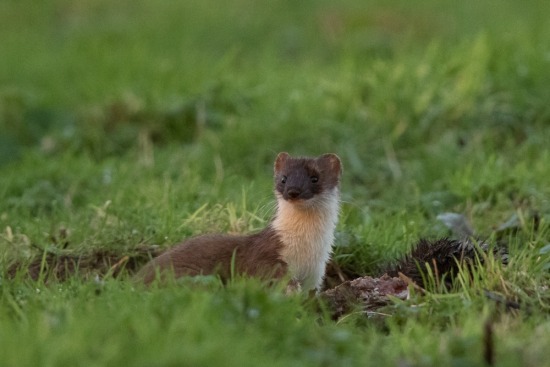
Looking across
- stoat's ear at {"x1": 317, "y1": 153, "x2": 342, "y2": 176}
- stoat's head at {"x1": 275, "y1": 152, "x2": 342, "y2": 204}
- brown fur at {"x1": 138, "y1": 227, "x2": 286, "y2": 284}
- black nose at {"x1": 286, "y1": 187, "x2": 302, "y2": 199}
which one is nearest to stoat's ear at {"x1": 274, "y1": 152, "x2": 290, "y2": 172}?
stoat's head at {"x1": 275, "y1": 152, "x2": 342, "y2": 204}

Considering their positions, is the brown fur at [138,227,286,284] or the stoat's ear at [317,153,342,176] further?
the stoat's ear at [317,153,342,176]

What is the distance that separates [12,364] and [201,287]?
1.43 metres

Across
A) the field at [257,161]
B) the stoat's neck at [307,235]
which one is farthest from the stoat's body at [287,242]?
the field at [257,161]

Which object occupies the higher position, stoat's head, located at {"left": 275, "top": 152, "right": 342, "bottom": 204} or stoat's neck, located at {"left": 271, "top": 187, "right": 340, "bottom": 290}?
stoat's head, located at {"left": 275, "top": 152, "right": 342, "bottom": 204}

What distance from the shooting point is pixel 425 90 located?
10.1 metres

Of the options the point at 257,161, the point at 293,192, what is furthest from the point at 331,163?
the point at 257,161

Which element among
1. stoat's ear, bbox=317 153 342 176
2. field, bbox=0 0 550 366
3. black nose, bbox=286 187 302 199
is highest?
stoat's ear, bbox=317 153 342 176

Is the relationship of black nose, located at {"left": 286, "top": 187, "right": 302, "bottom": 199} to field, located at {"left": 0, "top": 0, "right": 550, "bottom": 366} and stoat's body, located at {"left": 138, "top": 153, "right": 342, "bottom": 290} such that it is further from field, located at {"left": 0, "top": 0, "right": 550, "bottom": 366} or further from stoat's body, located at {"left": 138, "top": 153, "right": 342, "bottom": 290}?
field, located at {"left": 0, "top": 0, "right": 550, "bottom": 366}

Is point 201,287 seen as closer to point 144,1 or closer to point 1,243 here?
point 1,243

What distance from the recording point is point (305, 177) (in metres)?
6.65

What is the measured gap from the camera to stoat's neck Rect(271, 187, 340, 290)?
6.42 metres

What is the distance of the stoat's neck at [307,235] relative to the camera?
253 inches

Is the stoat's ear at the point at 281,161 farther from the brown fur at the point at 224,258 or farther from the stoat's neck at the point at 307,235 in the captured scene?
the brown fur at the point at 224,258

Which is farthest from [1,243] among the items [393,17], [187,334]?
[393,17]
